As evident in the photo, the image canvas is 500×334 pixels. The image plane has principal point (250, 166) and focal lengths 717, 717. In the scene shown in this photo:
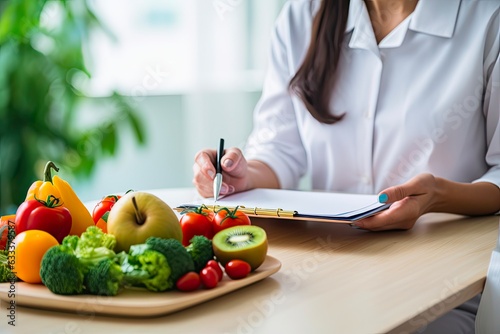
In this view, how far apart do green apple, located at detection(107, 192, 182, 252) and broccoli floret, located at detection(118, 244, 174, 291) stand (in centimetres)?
7

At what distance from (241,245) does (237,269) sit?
4cm

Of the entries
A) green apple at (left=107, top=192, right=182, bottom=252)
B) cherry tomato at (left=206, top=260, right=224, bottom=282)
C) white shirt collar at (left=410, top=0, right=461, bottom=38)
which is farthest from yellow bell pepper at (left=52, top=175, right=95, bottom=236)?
white shirt collar at (left=410, top=0, right=461, bottom=38)

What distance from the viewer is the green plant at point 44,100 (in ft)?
8.72

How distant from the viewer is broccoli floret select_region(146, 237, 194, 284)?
868 mm

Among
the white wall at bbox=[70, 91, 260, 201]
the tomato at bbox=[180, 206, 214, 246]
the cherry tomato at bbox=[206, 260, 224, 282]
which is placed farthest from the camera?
the white wall at bbox=[70, 91, 260, 201]

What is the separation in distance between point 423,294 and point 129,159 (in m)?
2.59

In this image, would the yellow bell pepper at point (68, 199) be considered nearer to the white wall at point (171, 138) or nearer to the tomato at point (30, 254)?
the tomato at point (30, 254)

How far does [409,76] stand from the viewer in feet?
5.53

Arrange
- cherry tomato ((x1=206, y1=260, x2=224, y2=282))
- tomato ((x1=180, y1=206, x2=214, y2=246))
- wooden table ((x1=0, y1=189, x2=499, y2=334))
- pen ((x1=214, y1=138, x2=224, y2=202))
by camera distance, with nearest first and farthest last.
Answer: wooden table ((x1=0, y1=189, x2=499, y2=334))
cherry tomato ((x1=206, y1=260, x2=224, y2=282))
tomato ((x1=180, y1=206, x2=214, y2=246))
pen ((x1=214, y1=138, x2=224, y2=202))

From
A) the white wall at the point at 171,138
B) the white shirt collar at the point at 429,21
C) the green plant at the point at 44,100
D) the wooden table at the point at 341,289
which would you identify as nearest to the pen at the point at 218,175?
the wooden table at the point at 341,289

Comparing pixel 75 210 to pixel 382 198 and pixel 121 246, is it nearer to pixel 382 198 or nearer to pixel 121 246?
pixel 121 246

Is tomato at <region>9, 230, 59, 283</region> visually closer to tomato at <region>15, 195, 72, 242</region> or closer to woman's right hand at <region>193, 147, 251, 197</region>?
tomato at <region>15, 195, 72, 242</region>

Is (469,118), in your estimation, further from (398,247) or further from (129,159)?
(129,159)

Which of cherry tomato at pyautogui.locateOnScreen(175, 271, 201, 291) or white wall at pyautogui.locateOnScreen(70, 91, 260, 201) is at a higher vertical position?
cherry tomato at pyautogui.locateOnScreen(175, 271, 201, 291)
